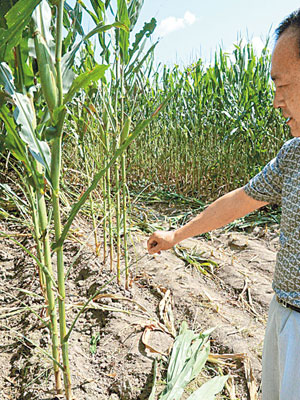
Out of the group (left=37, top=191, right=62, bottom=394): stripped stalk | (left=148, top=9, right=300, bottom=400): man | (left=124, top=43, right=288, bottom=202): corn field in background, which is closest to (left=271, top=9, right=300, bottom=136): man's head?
(left=148, top=9, right=300, bottom=400): man

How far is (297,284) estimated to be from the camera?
2.94 ft

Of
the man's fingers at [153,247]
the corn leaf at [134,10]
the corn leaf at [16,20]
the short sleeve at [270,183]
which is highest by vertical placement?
the corn leaf at [134,10]

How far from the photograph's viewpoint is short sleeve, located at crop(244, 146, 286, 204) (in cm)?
102

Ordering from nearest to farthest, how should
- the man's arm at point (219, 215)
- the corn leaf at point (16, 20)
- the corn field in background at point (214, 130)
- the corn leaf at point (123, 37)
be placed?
the corn leaf at point (16, 20)
the man's arm at point (219, 215)
the corn leaf at point (123, 37)
the corn field in background at point (214, 130)

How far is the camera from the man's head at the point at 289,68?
0.82 m

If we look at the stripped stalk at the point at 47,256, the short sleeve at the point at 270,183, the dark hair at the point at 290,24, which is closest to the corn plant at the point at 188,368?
the stripped stalk at the point at 47,256

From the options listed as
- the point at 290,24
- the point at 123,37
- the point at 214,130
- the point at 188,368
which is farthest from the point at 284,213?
the point at 214,130

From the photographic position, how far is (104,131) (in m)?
1.83

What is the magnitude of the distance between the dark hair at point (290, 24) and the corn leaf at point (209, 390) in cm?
107

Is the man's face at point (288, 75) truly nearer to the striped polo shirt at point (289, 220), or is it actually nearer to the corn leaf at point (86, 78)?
the striped polo shirt at point (289, 220)

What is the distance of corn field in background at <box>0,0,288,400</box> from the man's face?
0.41m

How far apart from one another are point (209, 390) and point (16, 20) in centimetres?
124

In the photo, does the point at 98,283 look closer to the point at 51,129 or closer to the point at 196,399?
the point at 196,399

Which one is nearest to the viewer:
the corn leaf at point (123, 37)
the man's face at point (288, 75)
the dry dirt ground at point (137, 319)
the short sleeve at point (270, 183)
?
the man's face at point (288, 75)
